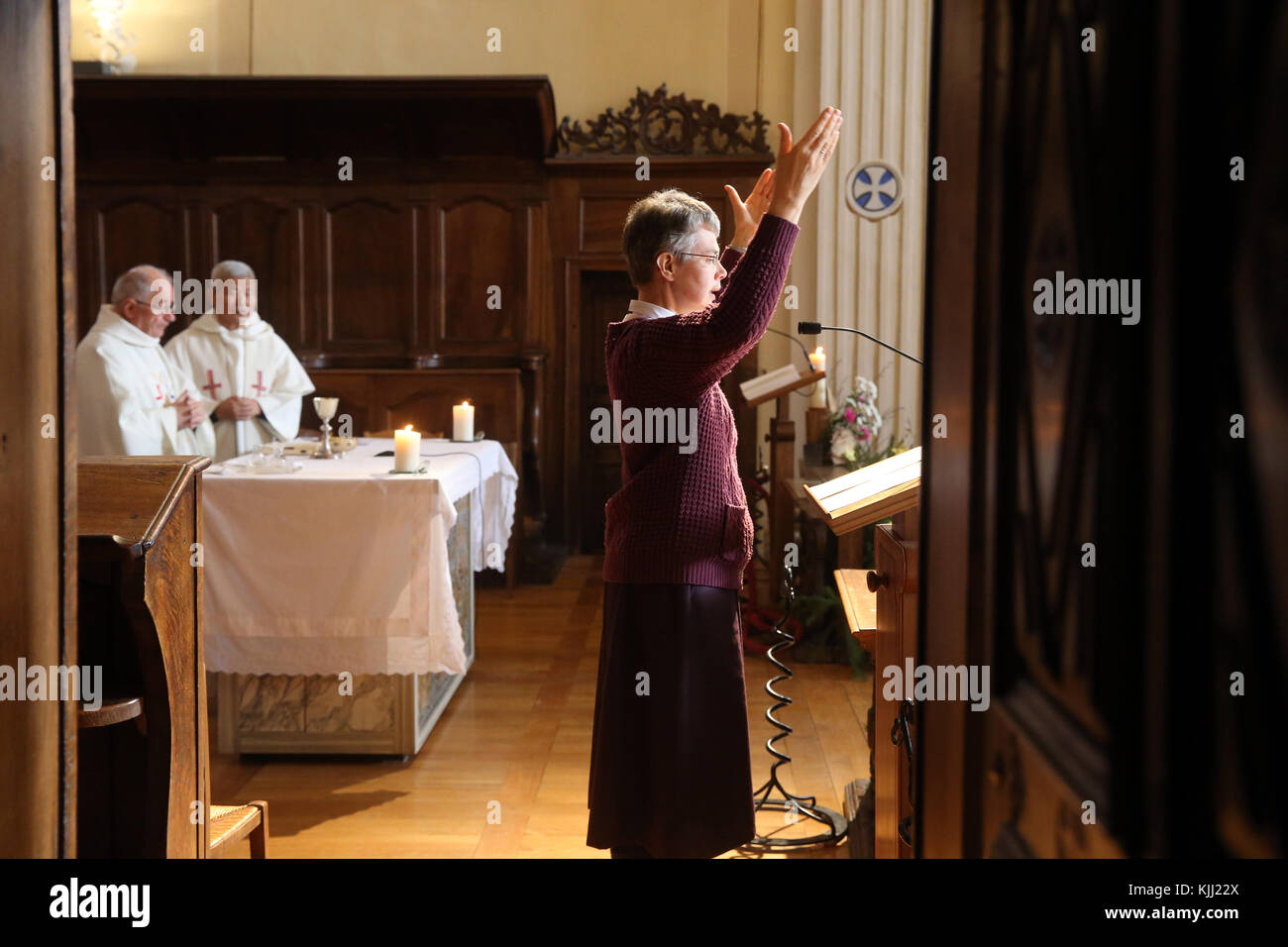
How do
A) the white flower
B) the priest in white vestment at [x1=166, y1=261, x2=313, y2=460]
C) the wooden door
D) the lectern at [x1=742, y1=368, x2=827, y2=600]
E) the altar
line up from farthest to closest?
the white flower
the lectern at [x1=742, y1=368, x2=827, y2=600]
the priest in white vestment at [x1=166, y1=261, x2=313, y2=460]
the altar
the wooden door

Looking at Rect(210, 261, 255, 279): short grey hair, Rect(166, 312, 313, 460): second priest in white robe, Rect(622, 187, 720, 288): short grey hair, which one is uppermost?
Rect(210, 261, 255, 279): short grey hair

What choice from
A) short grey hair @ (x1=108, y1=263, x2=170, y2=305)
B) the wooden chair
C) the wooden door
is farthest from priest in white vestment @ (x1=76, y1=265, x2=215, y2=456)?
the wooden door

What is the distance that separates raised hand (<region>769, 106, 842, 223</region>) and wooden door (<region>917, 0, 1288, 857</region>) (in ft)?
2.63

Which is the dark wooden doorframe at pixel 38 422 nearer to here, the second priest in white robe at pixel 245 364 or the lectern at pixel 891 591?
the lectern at pixel 891 591

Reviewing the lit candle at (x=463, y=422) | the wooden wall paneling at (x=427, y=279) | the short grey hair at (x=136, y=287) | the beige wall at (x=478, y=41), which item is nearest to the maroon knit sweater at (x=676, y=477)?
the lit candle at (x=463, y=422)

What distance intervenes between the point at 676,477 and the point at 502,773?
2066mm

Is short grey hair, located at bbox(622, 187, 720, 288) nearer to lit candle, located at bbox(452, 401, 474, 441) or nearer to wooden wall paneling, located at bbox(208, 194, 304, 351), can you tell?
lit candle, located at bbox(452, 401, 474, 441)

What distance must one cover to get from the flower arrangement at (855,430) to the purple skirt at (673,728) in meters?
4.11

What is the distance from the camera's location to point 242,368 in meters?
6.32

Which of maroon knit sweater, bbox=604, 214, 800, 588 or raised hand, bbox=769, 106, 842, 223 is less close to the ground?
raised hand, bbox=769, 106, 842, 223

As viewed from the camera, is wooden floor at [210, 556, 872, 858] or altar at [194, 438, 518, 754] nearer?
wooden floor at [210, 556, 872, 858]

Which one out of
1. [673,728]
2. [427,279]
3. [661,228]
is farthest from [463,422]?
[427,279]

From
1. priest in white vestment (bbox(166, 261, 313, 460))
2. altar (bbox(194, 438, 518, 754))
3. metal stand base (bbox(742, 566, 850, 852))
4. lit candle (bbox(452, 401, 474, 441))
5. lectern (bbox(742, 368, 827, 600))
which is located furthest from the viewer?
lectern (bbox(742, 368, 827, 600))

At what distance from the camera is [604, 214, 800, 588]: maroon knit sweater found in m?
2.30
